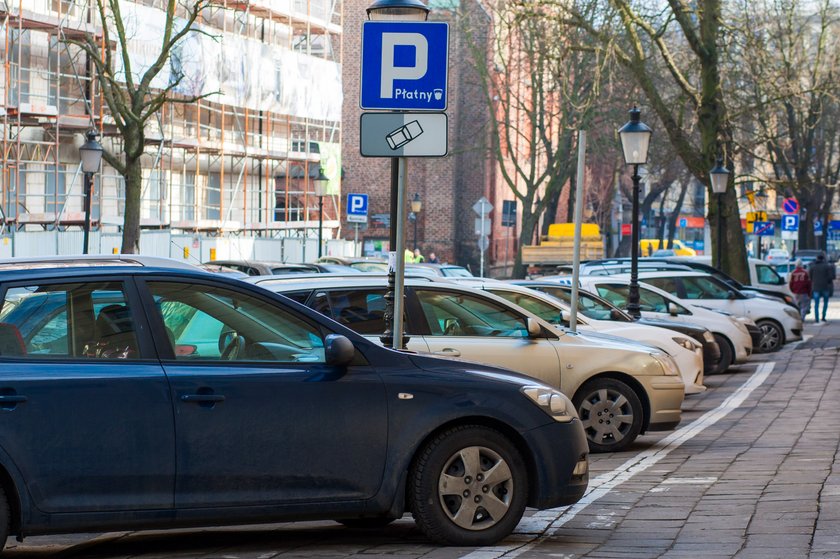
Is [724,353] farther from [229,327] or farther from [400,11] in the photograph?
[229,327]

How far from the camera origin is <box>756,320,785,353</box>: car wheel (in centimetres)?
2570

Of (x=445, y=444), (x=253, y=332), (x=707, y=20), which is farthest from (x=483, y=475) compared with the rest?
(x=707, y=20)

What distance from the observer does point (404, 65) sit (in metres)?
8.75

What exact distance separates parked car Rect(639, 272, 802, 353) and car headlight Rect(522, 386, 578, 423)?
16339 millimetres

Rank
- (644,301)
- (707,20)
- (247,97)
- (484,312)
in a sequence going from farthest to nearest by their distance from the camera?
(247,97)
(707,20)
(644,301)
(484,312)

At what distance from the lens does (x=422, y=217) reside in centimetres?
6581

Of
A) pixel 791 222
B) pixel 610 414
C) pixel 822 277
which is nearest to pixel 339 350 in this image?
pixel 610 414

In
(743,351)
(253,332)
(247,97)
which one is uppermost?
(247,97)

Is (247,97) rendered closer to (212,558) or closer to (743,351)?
(743,351)

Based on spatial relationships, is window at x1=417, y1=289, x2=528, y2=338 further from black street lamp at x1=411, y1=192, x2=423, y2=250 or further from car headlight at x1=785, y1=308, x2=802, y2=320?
black street lamp at x1=411, y1=192, x2=423, y2=250

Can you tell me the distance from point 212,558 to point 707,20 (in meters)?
25.6

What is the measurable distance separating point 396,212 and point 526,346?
8.57 ft

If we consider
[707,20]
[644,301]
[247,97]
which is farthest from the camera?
[247,97]

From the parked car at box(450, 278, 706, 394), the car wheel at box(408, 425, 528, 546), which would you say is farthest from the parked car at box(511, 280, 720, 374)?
the car wheel at box(408, 425, 528, 546)
